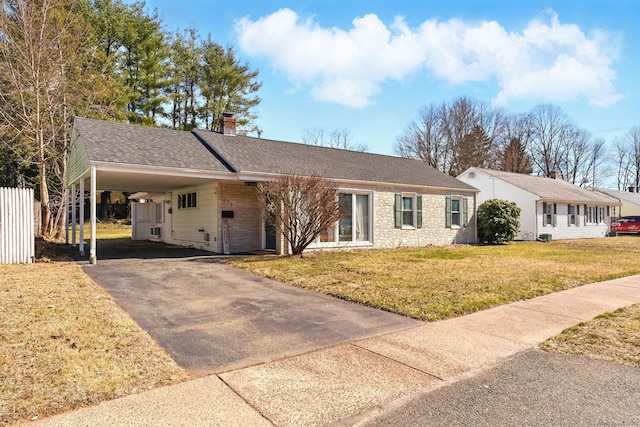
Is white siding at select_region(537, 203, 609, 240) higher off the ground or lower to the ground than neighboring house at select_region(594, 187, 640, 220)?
lower

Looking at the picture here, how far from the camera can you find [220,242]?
44.8 ft

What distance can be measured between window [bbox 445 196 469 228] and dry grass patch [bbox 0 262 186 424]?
15534 millimetres

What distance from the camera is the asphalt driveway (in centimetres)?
434

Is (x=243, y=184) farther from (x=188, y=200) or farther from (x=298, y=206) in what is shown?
(x=188, y=200)

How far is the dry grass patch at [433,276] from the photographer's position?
6.61 meters

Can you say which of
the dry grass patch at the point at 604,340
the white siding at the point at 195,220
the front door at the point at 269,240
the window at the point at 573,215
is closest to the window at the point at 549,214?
the window at the point at 573,215

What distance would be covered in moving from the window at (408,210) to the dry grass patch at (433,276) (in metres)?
3.31

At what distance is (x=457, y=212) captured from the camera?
19.2 metres

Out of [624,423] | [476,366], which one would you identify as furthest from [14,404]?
[624,423]

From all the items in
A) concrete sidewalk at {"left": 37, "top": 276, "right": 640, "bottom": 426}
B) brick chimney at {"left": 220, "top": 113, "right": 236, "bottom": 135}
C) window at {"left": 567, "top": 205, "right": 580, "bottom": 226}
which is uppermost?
brick chimney at {"left": 220, "top": 113, "right": 236, "bottom": 135}

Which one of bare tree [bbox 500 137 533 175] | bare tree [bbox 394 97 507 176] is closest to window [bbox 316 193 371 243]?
bare tree [bbox 394 97 507 176]

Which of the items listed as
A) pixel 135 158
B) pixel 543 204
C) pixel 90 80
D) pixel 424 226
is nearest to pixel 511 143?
pixel 543 204

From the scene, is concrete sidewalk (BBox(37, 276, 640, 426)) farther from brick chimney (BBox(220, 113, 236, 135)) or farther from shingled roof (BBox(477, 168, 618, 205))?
shingled roof (BBox(477, 168, 618, 205))

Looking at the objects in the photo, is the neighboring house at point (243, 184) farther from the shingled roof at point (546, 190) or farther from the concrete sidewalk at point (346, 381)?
the concrete sidewalk at point (346, 381)
